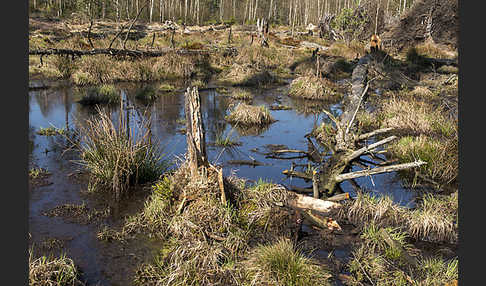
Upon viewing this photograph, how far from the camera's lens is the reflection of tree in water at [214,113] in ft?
39.3

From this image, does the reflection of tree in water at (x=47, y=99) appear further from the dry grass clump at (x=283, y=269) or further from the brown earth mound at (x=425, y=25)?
the brown earth mound at (x=425, y=25)

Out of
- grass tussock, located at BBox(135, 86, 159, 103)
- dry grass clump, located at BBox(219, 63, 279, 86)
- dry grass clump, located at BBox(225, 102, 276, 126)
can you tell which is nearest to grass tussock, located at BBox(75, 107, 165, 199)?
dry grass clump, located at BBox(225, 102, 276, 126)

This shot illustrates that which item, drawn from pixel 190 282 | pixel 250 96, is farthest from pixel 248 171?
pixel 250 96

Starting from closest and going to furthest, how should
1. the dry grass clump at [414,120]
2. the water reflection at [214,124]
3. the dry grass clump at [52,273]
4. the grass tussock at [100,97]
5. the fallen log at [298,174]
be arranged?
1. the dry grass clump at [52,273]
2. the fallen log at [298,174]
3. the water reflection at [214,124]
4. the dry grass clump at [414,120]
5. the grass tussock at [100,97]

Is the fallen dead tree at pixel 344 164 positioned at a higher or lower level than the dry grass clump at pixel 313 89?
lower

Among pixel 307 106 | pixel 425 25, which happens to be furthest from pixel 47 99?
pixel 425 25

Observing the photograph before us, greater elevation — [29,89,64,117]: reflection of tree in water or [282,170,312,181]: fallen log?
[29,89,64,117]: reflection of tree in water

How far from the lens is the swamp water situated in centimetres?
516

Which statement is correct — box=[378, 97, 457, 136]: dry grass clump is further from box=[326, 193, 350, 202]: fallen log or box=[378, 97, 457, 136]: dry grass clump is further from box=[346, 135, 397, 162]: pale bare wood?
box=[326, 193, 350, 202]: fallen log

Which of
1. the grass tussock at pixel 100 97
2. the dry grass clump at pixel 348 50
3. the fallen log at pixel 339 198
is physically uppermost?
the dry grass clump at pixel 348 50

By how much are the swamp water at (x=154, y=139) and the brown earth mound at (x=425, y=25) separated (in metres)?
16.7

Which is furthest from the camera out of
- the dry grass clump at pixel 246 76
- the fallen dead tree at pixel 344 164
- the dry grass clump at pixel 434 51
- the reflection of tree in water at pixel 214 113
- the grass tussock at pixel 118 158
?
the dry grass clump at pixel 434 51

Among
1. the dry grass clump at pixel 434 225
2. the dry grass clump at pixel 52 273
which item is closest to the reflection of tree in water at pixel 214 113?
the dry grass clump at pixel 434 225

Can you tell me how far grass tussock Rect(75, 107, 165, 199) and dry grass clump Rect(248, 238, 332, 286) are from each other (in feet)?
10.9
